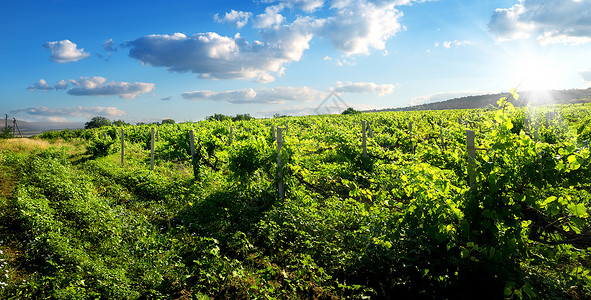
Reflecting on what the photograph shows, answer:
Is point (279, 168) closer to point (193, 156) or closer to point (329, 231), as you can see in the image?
point (329, 231)

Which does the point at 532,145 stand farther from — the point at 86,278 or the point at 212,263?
the point at 86,278

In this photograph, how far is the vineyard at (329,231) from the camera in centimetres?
338

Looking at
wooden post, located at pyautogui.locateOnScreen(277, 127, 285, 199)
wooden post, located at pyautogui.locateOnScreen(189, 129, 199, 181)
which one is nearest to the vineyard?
wooden post, located at pyautogui.locateOnScreen(277, 127, 285, 199)

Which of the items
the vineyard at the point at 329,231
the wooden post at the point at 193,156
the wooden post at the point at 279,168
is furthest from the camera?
the wooden post at the point at 193,156

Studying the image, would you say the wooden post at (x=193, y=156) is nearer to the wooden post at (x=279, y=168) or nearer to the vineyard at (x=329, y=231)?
the vineyard at (x=329, y=231)

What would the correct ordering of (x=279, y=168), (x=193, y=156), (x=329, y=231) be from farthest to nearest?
(x=193, y=156)
(x=279, y=168)
(x=329, y=231)

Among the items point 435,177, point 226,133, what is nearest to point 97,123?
point 226,133

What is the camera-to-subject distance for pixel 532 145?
11.0 ft

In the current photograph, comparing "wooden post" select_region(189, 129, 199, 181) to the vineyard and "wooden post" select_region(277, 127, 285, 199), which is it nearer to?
the vineyard

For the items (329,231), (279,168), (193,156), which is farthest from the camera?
(193,156)

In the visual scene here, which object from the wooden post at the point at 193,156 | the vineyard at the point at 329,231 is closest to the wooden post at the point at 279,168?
the vineyard at the point at 329,231

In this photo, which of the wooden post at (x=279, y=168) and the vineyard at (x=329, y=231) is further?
the wooden post at (x=279, y=168)

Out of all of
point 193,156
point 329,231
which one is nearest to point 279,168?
point 329,231

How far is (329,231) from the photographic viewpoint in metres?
5.26
